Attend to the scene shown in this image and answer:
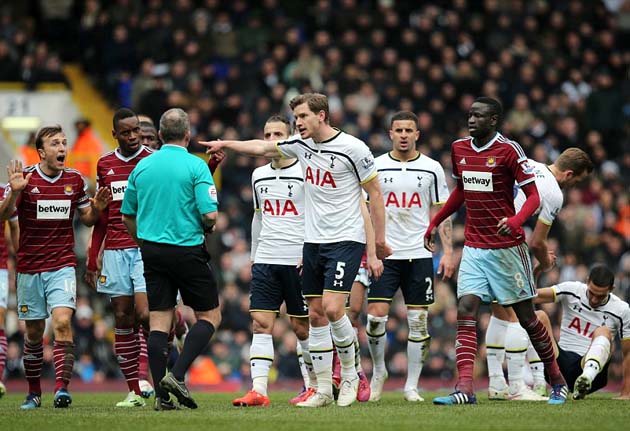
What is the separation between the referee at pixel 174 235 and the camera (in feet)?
35.9

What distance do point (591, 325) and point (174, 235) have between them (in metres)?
5.24

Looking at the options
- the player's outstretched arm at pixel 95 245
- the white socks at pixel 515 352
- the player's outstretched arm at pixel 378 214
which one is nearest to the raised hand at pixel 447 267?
the white socks at pixel 515 352

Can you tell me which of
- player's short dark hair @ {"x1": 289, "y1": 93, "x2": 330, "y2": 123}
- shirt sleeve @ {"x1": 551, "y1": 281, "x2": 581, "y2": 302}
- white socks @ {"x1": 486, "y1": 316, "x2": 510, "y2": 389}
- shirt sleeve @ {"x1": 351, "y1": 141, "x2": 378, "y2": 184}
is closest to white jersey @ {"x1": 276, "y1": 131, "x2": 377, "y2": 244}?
shirt sleeve @ {"x1": 351, "y1": 141, "x2": 378, "y2": 184}

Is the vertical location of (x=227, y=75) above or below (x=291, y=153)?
above

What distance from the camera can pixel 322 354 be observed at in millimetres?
11695

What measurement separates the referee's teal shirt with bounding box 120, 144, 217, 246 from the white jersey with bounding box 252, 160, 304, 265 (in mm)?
1678

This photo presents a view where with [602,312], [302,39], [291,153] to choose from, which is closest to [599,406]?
[602,312]

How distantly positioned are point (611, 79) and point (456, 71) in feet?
10.9

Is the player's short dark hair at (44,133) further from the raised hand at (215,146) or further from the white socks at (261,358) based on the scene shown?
the white socks at (261,358)

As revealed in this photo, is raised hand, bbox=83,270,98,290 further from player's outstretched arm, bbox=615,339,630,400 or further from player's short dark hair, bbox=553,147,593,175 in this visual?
player's outstretched arm, bbox=615,339,630,400

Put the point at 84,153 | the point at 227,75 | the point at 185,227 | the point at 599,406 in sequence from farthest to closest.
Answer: the point at 227,75, the point at 84,153, the point at 599,406, the point at 185,227

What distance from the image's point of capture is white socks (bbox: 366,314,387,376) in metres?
13.5

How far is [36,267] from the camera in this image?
488 inches

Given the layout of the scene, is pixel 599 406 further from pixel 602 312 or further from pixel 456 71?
pixel 456 71
